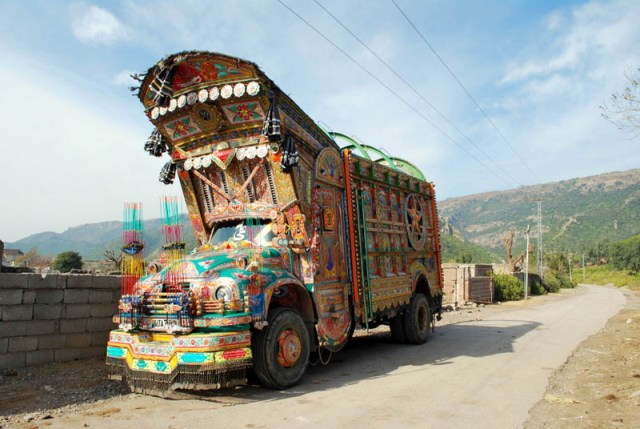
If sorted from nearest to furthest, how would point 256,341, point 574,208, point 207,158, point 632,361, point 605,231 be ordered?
point 256,341 < point 207,158 < point 632,361 < point 605,231 < point 574,208

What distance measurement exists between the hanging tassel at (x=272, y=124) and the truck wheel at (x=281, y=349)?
2357 mm

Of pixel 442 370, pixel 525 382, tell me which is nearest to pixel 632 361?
pixel 525 382

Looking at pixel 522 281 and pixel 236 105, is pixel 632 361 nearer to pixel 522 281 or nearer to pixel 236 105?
pixel 236 105

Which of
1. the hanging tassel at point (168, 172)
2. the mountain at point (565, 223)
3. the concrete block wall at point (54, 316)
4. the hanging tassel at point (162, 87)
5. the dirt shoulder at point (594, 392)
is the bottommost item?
the dirt shoulder at point (594, 392)

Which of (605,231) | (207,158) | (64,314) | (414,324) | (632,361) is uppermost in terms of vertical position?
(605,231)

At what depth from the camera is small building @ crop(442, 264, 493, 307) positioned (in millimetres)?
24969

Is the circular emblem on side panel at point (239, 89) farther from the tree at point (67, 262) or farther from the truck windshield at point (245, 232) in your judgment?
the tree at point (67, 262)

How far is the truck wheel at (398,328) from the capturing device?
10406mm

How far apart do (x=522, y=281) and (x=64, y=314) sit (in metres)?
33.0

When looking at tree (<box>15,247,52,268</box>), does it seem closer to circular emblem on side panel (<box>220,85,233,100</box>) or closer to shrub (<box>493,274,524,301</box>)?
circular emblem on side panel (<box>220,85,233,100</box>)

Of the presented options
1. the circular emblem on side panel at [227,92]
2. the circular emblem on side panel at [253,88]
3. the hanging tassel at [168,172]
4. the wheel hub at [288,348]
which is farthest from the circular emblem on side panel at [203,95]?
the wheel hub at [288,348]

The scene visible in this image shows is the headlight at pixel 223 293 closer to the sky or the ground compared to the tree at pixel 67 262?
closer to the ground

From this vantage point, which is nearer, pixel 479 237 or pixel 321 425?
pixel 321 425

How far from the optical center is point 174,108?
6.85 metres
